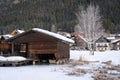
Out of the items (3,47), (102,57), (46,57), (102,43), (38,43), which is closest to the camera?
(38,43)

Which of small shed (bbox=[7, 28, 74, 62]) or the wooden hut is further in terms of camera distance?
the wooden hut

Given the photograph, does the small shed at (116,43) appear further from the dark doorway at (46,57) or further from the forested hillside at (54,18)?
the dark doorway at (46,57)

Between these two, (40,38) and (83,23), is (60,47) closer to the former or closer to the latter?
(40,38)

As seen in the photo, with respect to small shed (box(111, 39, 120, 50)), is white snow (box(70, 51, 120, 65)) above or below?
below

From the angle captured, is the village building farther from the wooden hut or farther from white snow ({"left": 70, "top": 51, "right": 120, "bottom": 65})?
the wooden hut

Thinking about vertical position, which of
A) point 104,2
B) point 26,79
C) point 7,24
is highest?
point 104,2

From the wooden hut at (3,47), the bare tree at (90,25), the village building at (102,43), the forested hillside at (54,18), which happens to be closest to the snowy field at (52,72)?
the wooden hut at (3,47)

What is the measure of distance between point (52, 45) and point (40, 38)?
168 cm

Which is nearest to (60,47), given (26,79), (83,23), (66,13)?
(26,79)

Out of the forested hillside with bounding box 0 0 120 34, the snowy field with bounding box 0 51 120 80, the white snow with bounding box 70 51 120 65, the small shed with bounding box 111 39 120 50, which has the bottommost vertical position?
the snowy field with bounding box 0 51 120 80

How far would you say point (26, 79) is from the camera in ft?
70.5

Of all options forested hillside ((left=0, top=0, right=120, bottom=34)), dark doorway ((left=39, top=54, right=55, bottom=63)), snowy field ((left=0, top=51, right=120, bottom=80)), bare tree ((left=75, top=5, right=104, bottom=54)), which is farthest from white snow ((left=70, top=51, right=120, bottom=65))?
forested hillside ((left=0, top=0, right=120, bottom=34))

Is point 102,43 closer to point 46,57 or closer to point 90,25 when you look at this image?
point 90,25

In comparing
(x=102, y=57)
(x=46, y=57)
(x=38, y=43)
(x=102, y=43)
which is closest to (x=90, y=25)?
(x=102, y=57)
